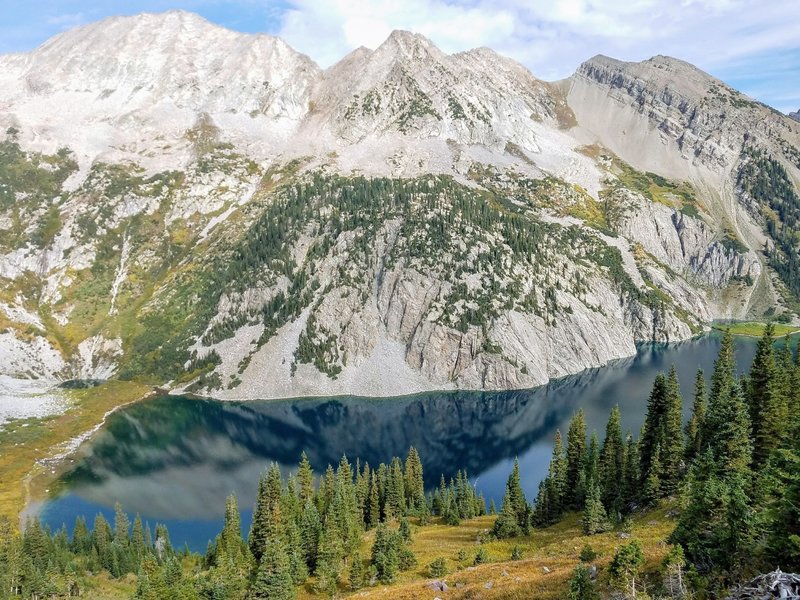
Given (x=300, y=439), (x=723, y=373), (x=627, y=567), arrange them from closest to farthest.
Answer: (x=627, y=567) → (x=723, y=373) → (x=300, y=439)

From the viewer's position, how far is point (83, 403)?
175250 mm

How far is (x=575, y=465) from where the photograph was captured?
8150 cm

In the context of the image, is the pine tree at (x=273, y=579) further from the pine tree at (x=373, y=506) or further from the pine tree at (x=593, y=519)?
the pine tree at (x=373, y=506)

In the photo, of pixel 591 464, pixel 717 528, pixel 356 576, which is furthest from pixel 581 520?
pixel 717 528

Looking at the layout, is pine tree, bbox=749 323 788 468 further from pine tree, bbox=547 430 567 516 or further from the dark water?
the dark water

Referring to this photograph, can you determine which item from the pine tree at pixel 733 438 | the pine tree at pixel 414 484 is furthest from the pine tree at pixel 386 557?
the pine tree at pixel 414 484

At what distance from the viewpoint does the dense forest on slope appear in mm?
24484

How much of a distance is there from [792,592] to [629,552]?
13.0 metres

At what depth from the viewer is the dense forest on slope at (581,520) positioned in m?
24.5

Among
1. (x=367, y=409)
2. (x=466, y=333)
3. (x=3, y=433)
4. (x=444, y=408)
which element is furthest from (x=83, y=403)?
(x=466, y=333)

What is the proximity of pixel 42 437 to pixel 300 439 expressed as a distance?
7353 cm

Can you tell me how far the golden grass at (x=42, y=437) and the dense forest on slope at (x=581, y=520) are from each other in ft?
96.3

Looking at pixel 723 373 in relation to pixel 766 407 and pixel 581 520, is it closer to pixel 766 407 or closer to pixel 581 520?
pixel 766 407

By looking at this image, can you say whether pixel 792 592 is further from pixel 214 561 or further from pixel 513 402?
pixel 513 402
